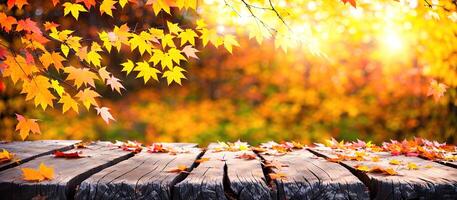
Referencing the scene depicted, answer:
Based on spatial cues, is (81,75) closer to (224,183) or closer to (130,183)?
(130,183)

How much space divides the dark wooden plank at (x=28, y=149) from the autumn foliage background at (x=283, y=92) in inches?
184

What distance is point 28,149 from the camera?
2900mm

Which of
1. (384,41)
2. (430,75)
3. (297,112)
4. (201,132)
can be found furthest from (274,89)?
(430,75)

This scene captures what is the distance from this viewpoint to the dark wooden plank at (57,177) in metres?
1.77

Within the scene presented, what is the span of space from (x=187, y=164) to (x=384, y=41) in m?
6.60

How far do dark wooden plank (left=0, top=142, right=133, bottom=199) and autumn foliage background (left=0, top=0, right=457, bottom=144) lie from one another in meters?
5.58

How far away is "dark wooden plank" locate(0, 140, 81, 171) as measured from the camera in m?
2.37

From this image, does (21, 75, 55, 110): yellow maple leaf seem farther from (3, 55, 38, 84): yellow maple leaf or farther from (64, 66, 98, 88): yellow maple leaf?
(64, 66, 98, 88): yellow maple leaf

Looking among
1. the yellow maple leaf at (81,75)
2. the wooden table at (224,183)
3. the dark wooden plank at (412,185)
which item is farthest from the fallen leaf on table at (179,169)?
the yellow maple leaf at (81,75)

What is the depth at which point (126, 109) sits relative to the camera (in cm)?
878

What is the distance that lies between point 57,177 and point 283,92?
6.95 meters

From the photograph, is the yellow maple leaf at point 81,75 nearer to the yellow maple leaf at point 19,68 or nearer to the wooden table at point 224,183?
the yellow maple leaf at point 19,68

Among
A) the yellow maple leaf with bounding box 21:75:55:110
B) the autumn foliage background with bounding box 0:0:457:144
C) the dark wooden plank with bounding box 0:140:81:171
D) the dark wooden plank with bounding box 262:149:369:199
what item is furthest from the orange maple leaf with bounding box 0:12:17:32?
the autumn foliage background with bounding box 0:0:457:144

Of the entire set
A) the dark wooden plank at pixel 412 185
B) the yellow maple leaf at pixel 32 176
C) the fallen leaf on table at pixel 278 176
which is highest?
the yellow maple leaf at pixel 32 176
